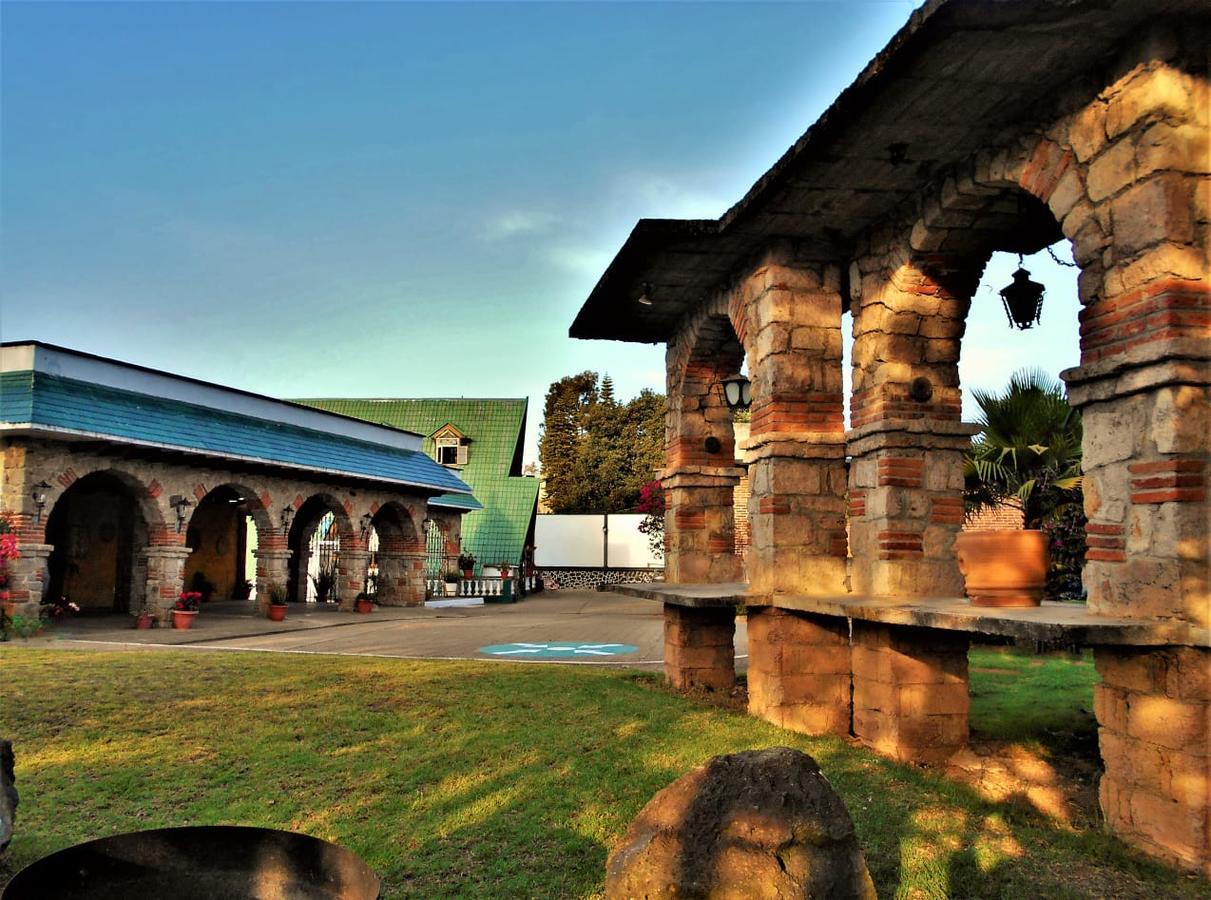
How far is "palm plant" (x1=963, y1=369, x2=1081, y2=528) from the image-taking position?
38.5ft

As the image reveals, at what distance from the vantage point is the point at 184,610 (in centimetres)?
1608

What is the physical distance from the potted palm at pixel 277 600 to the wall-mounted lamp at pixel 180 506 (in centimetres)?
277

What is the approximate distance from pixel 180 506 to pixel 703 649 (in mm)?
11312

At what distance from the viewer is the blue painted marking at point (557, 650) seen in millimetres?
13288

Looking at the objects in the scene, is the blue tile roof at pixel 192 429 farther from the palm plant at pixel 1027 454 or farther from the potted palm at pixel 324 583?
the palm plant at pixel 1027 454

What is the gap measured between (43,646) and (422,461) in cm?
1245

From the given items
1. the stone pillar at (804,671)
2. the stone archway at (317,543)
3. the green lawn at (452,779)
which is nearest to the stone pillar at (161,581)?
the stone archway at (317,543)

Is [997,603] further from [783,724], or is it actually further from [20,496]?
[20,496]

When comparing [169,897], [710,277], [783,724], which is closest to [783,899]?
[169,897]

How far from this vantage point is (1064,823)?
16.5 feet

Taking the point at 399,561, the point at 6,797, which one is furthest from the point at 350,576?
the point at 6,797

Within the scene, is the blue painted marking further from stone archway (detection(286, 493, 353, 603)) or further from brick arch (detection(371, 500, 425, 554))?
brick arch (detection(371, 500, 425, 554))

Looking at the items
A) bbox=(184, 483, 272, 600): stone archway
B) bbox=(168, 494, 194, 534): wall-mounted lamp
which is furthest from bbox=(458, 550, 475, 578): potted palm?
bbox=(168, 494, 194, 534): wall-mounted lamp

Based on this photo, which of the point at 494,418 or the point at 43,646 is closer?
the point at 43,646
